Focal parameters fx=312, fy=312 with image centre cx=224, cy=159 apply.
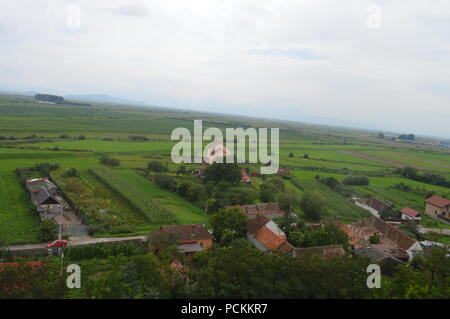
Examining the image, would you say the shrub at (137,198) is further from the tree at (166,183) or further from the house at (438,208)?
the house at (438,208)

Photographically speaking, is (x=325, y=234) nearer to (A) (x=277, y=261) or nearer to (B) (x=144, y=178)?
(A) (x=277, y=261)

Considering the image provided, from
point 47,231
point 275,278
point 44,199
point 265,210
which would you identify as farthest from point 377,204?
point 44,199

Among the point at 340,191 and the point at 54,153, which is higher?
the point at 54,153

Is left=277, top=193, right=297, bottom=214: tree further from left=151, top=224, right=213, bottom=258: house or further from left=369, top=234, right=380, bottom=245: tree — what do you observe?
left=151, top=224, right=213, bottom=258: house

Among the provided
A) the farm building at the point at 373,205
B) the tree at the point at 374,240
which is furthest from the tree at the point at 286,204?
the farm building at the point at 373,205

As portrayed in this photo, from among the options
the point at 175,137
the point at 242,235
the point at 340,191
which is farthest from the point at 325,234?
the point at 175,137

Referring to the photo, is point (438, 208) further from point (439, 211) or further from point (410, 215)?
point (410, 215)
